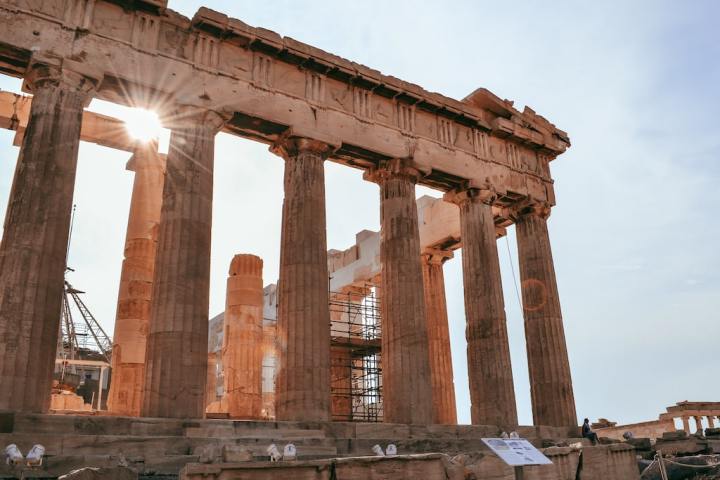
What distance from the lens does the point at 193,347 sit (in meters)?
15.5

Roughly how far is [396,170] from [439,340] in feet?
26.6

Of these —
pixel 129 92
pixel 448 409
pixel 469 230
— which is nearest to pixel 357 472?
pixel 129 92

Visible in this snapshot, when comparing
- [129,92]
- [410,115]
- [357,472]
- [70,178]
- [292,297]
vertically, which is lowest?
[357,472]

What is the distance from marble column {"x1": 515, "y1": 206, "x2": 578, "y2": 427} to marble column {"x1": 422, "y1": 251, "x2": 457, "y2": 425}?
11.3 ft

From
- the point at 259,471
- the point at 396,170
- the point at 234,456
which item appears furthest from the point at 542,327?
Answer: the point at 259,471

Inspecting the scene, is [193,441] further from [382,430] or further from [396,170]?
[396,170]

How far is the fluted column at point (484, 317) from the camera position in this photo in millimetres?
20406

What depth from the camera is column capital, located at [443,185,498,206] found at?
2280 centimetres

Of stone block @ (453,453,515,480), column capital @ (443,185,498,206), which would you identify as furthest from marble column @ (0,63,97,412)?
column capital @ (443,185,498,206)

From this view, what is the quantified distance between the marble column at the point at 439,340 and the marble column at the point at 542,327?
11.3 feet

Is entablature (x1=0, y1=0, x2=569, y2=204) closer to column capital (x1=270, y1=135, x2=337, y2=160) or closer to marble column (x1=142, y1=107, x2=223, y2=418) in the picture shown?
column capital (x1=270, y1=135, x2=337, y2=160)

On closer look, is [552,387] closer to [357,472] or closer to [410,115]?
[410,115]

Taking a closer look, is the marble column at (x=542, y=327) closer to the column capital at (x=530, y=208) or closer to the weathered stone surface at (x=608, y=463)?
the column capital at (x=530, y=208)

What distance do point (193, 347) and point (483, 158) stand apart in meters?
12.9
